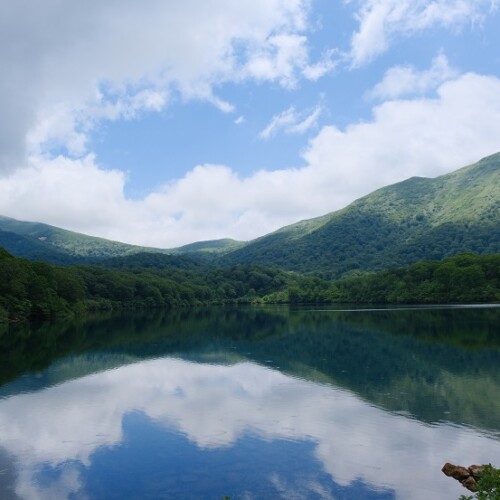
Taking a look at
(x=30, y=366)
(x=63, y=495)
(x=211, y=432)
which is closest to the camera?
(x=63, y=495)

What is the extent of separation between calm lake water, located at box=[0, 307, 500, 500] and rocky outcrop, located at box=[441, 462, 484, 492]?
0.44 m

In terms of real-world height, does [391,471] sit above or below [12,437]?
above

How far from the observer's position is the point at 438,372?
41.0 metres

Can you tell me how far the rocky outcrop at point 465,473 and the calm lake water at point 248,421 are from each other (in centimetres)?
44

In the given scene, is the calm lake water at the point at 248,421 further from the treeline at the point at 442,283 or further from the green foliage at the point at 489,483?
the treeline at the point at 442,283

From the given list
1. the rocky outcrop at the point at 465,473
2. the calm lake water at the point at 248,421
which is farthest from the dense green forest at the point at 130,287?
the rocky outcrop at the point at 465,473

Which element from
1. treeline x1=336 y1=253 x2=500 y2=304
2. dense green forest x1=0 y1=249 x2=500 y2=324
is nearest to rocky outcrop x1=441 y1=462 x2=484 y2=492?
dense green forest x1=0 y1=249 x2=500 y2=324

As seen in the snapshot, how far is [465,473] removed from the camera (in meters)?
18.9

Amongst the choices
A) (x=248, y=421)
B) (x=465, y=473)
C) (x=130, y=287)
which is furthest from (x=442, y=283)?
(x=465, y=473)

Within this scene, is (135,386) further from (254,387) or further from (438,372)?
(438,372)

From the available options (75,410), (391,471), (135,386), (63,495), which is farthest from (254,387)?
(63,495)

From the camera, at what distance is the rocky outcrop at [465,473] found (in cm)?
1815

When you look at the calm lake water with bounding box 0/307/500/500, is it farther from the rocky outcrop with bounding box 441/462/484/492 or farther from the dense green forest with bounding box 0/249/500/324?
the dense green forest with bounding box 0/249/500/324

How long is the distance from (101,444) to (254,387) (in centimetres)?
1582
